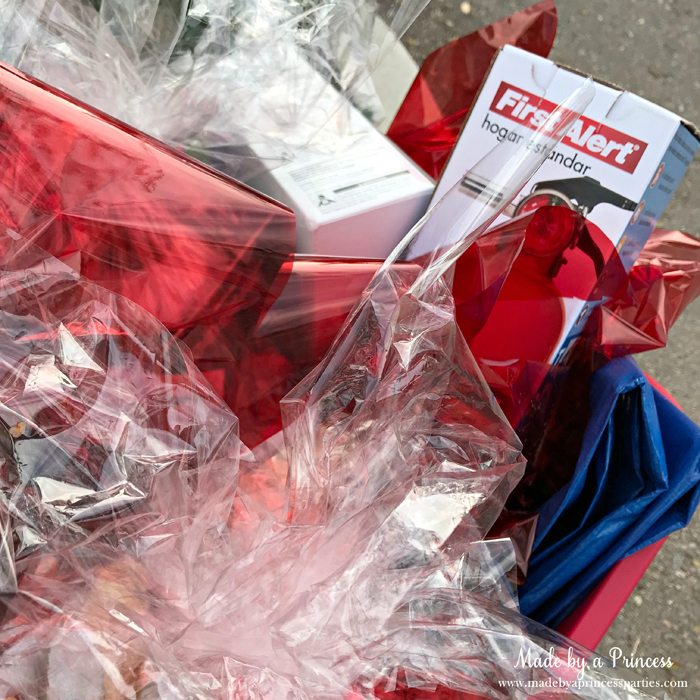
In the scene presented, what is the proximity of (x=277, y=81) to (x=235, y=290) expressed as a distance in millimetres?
246

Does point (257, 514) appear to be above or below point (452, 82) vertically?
below

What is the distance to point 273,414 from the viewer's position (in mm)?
498

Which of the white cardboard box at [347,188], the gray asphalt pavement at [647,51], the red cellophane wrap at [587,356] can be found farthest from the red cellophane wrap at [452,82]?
the gray asphalt pavement at [647,51]

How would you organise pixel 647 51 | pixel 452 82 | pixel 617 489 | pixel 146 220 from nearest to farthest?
pixel 146 220 < pixel 617 489 < pixel 452 82 < pixel 647 51

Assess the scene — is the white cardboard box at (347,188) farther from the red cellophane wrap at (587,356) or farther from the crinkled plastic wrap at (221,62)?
the red cellophane wrap at (587,356)

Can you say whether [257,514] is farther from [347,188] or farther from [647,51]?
[647,51]

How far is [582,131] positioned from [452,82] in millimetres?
190

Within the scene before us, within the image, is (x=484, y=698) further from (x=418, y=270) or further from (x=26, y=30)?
(x=26, y=30)

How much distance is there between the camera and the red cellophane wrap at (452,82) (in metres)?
0.68

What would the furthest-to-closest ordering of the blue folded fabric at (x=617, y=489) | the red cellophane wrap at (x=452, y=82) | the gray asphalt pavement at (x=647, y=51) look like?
the gray asphalt pavement at (x=647, y=51), the red cellophane wrap at (x=452, y=82), the blue folded fabric at (x=617, y=489)

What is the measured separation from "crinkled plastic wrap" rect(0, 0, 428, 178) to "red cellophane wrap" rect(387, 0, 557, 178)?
103 millimetres

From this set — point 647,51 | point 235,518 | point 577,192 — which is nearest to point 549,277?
point 577,192

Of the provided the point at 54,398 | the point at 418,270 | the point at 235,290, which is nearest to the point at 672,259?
the point at 418,270

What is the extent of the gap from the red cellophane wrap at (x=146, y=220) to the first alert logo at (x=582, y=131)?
232mm
